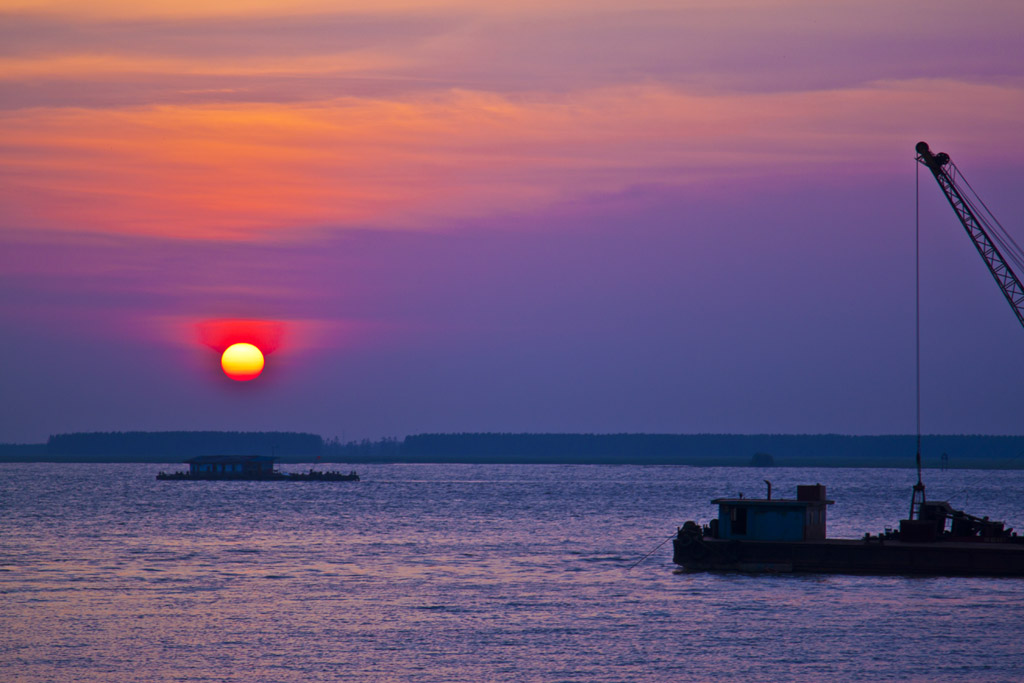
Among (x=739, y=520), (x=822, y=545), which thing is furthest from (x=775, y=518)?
(x=822, y=545)

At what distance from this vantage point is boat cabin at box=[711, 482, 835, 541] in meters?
70.8

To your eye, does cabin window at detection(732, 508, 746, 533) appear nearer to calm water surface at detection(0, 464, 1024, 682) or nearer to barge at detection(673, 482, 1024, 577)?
barge at detection(673, 482, 1024, 577)

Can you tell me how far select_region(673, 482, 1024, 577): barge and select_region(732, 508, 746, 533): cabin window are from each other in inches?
2.4

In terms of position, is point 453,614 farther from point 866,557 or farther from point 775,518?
point 866,557

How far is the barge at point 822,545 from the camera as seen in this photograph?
2662 inches

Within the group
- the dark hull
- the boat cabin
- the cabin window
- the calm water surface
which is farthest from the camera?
the cabin window

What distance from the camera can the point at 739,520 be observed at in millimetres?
72438

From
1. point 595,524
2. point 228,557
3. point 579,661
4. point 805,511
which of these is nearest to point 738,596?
point 805,511

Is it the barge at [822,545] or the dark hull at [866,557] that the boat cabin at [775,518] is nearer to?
the barge at [822,545]

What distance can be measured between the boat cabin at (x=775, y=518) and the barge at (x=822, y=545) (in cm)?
6

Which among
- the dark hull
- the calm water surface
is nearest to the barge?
the dark hull

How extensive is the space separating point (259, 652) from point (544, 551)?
1701 inches

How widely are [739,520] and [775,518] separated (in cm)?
227

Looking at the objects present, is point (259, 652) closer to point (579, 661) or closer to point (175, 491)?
point (579, 661)
